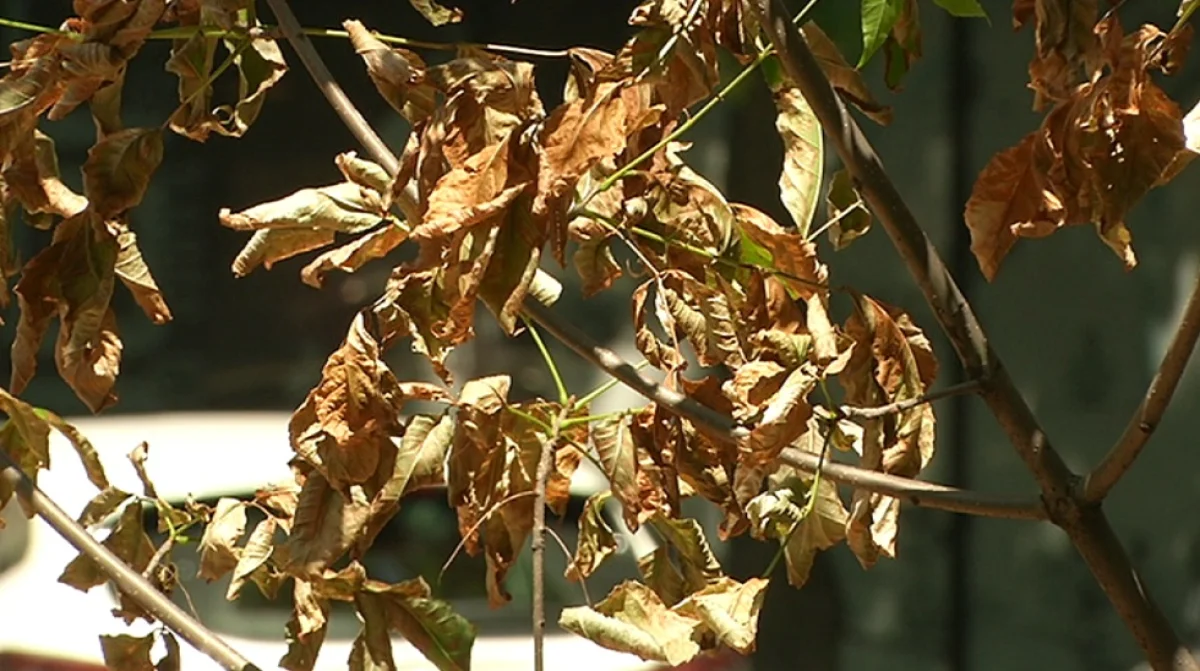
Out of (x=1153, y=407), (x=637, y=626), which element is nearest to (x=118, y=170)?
(x=637, y=626)

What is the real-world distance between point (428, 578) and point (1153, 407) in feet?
9.85

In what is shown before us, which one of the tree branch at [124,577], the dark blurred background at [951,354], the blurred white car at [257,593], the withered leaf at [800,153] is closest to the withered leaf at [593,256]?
the withered leaf at [800,153]

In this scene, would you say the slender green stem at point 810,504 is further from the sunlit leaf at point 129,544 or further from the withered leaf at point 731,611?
the sunlit leaf at point 129,544

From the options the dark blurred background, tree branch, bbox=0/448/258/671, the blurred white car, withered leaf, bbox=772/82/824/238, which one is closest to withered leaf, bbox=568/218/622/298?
withered leaf, bbox=772/82/824/238

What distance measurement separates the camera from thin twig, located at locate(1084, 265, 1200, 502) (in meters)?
1.15

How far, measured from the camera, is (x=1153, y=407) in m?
1.19

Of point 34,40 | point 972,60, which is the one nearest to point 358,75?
point 972,60

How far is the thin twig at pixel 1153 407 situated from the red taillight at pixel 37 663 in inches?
121

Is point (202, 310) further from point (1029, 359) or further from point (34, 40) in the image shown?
point (34, 40)

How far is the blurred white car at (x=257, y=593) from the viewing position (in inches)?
152

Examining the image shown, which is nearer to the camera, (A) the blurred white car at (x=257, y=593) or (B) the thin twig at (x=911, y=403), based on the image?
(B) the thin twig at (x=911, y=403)

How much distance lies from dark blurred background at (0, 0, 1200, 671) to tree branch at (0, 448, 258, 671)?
126 inches

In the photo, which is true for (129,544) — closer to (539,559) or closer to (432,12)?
(539,559)

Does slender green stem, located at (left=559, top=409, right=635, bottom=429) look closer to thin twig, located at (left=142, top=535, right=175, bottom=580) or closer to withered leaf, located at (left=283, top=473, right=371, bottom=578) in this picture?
withered leaf, located at (left=283, top=473, right=371, bottom=578)
